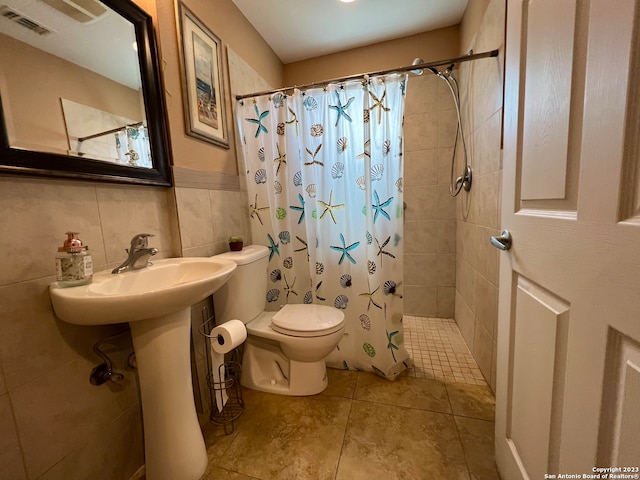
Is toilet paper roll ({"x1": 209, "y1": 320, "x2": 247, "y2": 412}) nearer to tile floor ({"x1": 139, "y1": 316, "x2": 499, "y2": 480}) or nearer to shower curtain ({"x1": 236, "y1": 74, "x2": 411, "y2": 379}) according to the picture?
tile floor ({"x1": 139, "y1": 316, "x2": 499, "y2": 480})

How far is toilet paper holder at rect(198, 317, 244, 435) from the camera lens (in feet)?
4.09

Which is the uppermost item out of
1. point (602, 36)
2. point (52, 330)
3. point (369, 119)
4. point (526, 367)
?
point (369, 119)

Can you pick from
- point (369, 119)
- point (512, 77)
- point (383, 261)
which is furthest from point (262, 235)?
point (512, 77)

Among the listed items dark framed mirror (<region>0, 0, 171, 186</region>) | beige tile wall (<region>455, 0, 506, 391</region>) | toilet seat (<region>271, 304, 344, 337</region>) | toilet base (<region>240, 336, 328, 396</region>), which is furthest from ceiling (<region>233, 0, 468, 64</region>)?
toilet base (<region>240, 336, 328, 396</region>)

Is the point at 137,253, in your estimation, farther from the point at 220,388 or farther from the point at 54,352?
the point at 220,388

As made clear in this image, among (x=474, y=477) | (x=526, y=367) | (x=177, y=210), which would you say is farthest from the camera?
(x=177, y=210)

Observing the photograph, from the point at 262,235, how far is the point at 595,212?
1.55 m

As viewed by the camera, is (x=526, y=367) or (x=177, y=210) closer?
(x=526, y=367)

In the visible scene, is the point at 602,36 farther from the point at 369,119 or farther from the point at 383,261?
the point at 383,261

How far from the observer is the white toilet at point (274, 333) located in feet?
4.46

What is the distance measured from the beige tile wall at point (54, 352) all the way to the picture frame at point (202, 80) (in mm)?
570

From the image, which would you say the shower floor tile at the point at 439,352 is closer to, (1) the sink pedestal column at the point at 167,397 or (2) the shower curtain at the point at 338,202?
(2) the shower curtain at the point at 338,202

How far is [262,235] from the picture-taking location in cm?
174

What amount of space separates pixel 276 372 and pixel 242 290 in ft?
1.91
